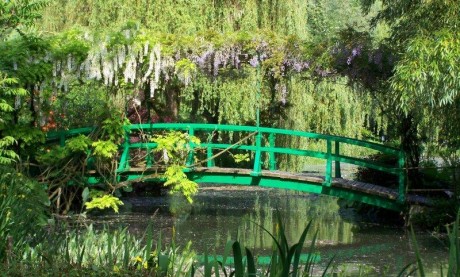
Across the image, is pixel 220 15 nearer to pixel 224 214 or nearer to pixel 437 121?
pixel 224 214

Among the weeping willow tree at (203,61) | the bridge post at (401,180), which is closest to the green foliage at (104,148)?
the weeping willow tree at (203,61)

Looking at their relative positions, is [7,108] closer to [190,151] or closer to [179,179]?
[179,179]

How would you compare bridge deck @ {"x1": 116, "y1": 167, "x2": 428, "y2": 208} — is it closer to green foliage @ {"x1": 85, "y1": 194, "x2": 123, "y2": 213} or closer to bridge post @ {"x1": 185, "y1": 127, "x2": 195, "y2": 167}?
bridge post @ {"x1": 185, "y1": 127, "x2": 195, "y2": 167}

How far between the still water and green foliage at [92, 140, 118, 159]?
0.94 meters

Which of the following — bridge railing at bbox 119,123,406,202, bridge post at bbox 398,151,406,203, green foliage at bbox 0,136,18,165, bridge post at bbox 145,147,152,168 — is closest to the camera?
green foliage at bbox 0,136,18,165

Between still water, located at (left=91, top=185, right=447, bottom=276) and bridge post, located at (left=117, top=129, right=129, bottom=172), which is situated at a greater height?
bridge post, located at (left=117, top=129, right=129, bottom=172)

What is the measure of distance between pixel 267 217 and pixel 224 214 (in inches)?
32.0

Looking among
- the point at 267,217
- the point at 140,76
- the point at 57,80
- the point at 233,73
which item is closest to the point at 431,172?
the point at 267,217

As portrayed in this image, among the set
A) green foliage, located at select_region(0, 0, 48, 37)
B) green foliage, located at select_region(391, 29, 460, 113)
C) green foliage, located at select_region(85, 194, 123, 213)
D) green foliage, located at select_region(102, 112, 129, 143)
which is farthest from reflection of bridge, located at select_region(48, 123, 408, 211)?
green foliage, located at select_region(0, 0, 48, 37)

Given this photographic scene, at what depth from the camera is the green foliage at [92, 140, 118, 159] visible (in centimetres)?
1061

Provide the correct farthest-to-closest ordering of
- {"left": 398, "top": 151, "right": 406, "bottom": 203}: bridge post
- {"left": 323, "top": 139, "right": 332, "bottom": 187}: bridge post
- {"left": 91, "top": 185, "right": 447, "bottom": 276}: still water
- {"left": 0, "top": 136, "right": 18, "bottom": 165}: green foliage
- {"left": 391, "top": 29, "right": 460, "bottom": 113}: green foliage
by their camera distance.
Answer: {"left": 323, "top": 139, "right": 332, "bottom": 187}: bridge post
{"left": 398, "top": 151, "right": 406, "bottom": 203}: bridge post
{"left": 0, "top": 136, "right": 18, "bottom": 165}: green foliage
{"left": 91, "top": 185, "right": 447, "bottom": 276}: still water
{"left": 391, "top": 29, "right": 460, "bottom": 113}: green foliage

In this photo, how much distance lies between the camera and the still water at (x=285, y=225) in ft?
27.4

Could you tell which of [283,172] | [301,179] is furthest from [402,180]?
[283,172]

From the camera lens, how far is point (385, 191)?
1030 centimetres
